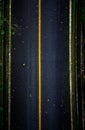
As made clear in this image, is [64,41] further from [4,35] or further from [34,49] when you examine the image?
[4,35]

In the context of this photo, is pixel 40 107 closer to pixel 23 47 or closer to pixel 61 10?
pixel 23 47

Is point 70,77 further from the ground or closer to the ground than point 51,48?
closer to the ground

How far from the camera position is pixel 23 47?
8.94 feet

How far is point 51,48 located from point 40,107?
0.64 metres

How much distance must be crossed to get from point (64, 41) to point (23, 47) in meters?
0.44

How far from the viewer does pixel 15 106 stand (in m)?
2.71

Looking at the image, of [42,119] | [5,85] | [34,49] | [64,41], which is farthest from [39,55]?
[42,119]

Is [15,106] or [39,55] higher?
[39,55]

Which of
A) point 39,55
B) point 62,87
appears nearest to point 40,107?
point 62,87

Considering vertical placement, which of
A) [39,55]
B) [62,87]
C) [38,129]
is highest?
[39,55]

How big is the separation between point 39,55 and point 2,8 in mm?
638

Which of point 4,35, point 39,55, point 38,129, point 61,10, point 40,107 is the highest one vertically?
point 61,10

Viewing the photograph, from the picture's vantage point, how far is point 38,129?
269cm

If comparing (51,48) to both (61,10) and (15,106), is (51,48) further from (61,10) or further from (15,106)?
(15,106)
